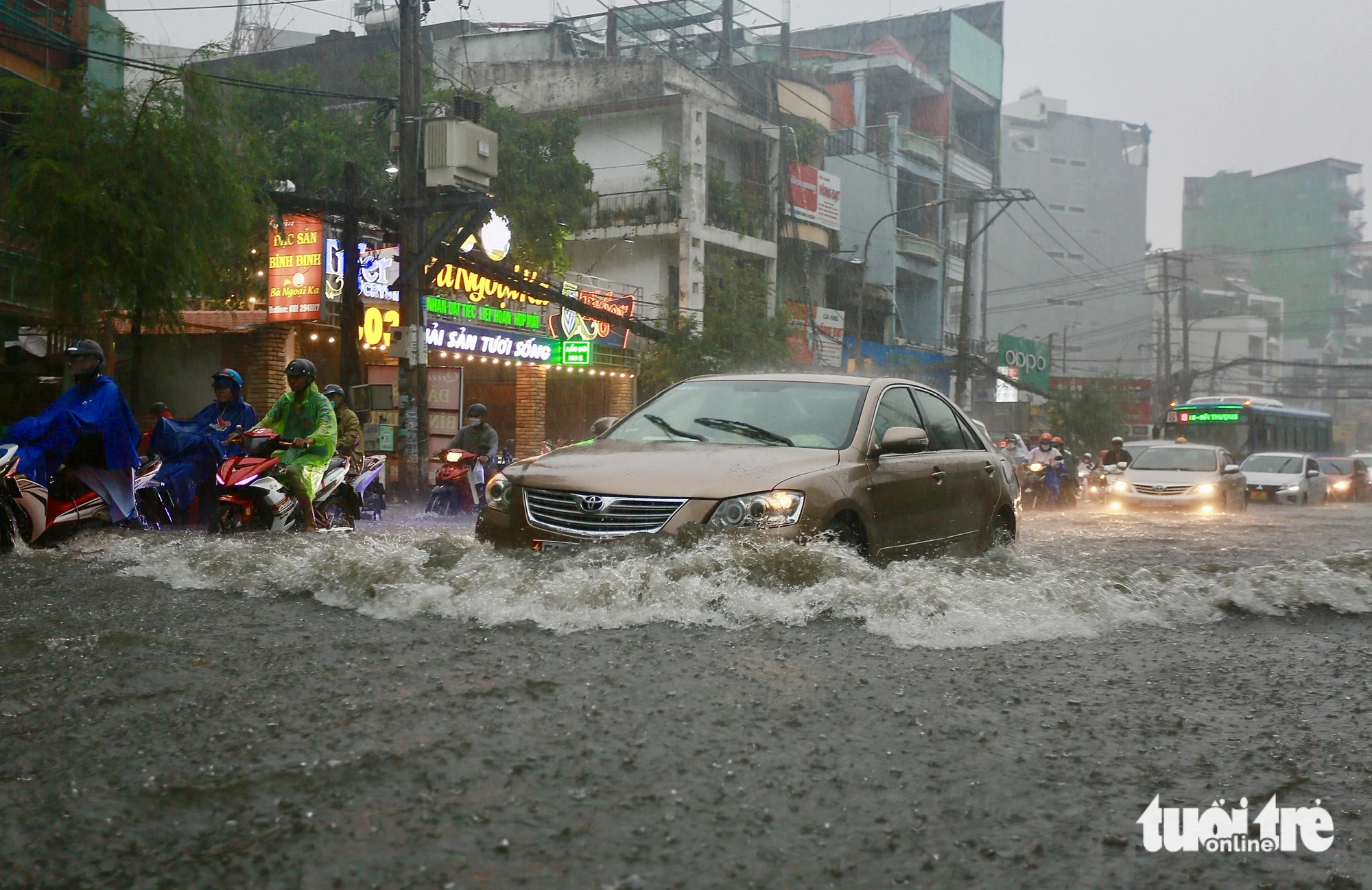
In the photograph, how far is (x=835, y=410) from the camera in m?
6.84

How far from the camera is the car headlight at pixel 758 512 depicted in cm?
548

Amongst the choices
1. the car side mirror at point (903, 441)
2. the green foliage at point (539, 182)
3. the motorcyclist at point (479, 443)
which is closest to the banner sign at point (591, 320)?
the green foliage at point (539, 182)

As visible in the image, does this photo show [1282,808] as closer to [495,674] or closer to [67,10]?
[495,674]

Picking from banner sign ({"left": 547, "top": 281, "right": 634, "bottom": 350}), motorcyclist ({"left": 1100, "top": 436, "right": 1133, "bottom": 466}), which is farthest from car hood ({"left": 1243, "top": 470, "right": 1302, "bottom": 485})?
banner sign ({"left": 547, "top": 281, "right": 634, "bottom": 350})

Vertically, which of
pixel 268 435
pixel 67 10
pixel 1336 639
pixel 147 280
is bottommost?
pixel 1336 639

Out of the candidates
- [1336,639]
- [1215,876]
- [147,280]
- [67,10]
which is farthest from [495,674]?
[67,10]

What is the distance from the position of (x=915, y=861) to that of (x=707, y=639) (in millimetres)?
2201

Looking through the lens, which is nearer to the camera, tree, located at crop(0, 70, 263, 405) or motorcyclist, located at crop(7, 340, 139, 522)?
motorcyclist, located at crop(7, 340, 139, 522)

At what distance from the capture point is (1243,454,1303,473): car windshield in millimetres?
29031

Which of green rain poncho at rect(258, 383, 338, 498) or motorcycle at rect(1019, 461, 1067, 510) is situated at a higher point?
green rain poncho at rect(258, 383, 338, 498)

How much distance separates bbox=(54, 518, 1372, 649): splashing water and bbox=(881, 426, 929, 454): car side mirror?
59 cm

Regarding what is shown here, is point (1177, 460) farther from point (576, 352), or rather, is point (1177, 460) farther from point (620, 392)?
point (620, 392)

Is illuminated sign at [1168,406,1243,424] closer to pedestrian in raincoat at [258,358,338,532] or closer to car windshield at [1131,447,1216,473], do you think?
car windshield at [1131,447,1216,473]

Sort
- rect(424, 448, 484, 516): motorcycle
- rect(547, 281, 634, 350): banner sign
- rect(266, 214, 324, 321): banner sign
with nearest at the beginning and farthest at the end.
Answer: rect(424, 448, 484, 516): motorcycle → rect(266, 214, 324, 321): banner sign → rect(547, 281, 634, 350): banner sign
